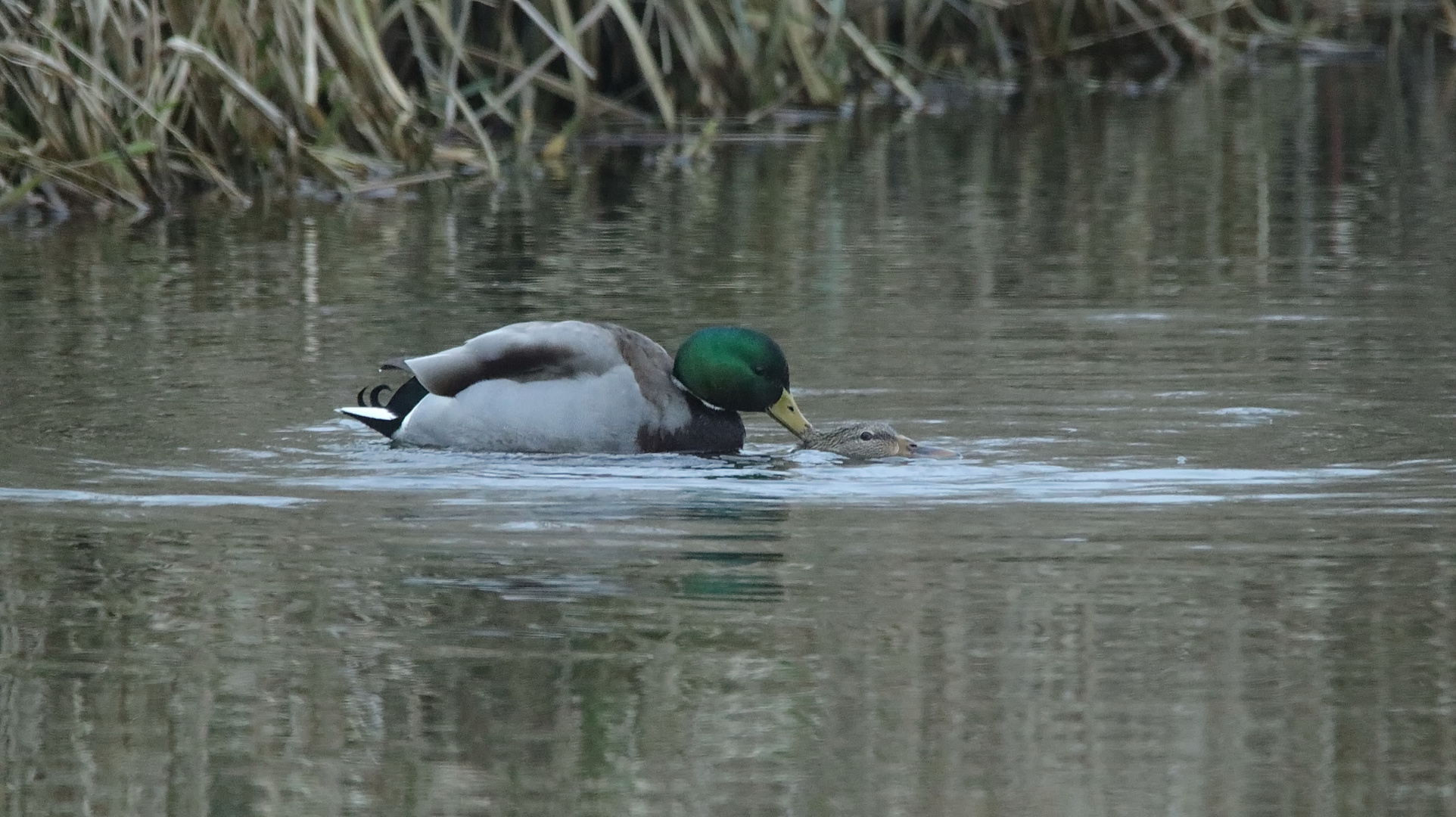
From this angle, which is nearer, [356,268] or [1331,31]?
[356,268]

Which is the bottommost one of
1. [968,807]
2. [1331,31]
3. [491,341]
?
[968,807]

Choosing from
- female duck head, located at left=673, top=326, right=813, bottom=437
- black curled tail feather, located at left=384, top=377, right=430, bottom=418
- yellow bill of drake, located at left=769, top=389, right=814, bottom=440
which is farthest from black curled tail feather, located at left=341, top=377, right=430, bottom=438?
yellow bill of drake, located at left=769, top=389, right=814, bottom=440

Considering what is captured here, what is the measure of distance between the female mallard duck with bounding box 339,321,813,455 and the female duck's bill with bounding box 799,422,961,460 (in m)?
0.32

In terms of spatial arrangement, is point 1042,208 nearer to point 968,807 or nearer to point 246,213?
point 246,213

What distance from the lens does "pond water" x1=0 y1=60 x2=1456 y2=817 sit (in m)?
4.33

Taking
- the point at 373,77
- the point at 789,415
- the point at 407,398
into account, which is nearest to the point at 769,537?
the point at 789,415

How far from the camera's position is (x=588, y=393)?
297 inches

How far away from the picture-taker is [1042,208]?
13.6 meters

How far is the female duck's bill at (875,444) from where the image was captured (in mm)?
7250

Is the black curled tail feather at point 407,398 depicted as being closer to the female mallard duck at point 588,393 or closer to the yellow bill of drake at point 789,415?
the female mallard duck at point 588,393

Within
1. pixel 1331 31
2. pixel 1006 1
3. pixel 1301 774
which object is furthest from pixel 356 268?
pixel 1331 31

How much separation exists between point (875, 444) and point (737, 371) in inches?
22.4

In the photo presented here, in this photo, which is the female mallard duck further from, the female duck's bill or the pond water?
the female duck's bill

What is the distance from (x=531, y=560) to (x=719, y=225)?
716 cm
